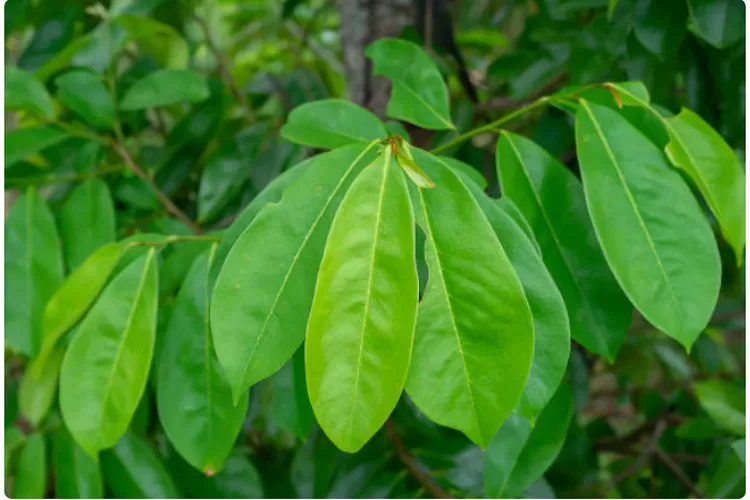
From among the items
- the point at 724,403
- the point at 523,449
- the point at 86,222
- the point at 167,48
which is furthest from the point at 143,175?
the point at 724,403

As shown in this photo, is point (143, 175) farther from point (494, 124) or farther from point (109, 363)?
point (494, 124)

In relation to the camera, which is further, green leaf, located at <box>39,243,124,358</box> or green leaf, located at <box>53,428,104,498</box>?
green leaf, located at <box>53,428,104,498</box>

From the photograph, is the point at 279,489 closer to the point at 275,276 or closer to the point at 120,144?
the point at 120,144

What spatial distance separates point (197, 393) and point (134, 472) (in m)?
0.19

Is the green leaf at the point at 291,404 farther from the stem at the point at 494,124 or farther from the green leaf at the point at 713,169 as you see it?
the green leaf at the point at 713,169

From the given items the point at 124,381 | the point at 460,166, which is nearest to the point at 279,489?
the point at 124,381

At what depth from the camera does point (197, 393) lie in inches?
21.2

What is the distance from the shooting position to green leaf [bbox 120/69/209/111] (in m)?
0.73

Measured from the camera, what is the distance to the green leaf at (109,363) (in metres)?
0.52

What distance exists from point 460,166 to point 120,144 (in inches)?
16.7

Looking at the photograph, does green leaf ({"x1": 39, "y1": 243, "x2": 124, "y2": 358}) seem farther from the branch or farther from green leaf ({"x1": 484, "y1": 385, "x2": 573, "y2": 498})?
the branch

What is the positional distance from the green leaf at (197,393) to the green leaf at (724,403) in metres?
0.49

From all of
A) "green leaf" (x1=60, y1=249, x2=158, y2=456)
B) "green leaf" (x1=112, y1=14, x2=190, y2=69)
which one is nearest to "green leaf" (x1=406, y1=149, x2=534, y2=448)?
"green leaf" (x1=60, y1=249, x2=158, y2=456)

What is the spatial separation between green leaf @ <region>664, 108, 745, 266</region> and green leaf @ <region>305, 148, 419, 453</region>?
0.22 metres
